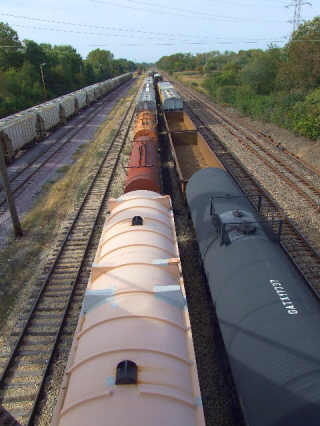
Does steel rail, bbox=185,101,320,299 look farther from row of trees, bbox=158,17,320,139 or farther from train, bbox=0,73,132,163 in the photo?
train, bbox=0,73,132,163

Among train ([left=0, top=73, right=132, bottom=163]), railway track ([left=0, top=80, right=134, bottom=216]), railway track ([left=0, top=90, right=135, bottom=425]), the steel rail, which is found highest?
train ([left=0, top=73, right=132, bottom=163])

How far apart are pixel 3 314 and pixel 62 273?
2391mm

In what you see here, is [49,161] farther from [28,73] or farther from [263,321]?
[28,73]

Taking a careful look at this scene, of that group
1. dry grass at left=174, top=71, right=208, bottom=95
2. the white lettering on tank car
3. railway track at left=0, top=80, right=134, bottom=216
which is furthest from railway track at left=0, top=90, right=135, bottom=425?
dry grass at left=174, top=71, right=208, bottom=95

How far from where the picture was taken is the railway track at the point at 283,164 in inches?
656

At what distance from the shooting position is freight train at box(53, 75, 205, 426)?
407 cm

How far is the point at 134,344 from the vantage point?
4.80 meters

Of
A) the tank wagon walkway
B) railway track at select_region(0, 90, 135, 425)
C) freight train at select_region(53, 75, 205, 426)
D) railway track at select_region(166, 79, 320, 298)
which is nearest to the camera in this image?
freight train at select_region(53, 75, 205, 426)

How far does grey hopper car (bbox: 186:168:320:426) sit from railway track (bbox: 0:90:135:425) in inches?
189

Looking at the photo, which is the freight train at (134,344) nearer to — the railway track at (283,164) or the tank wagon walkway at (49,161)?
the tank wagon walkway at (49,161)

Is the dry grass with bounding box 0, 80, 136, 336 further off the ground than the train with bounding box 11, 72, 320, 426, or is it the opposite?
the train with bounding box 11, 72, 320, 426

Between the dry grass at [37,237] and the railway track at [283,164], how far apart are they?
41.0 feet

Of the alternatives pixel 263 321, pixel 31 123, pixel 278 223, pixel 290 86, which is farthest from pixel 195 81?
pixel 263 321

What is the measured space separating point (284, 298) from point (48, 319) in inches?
282
